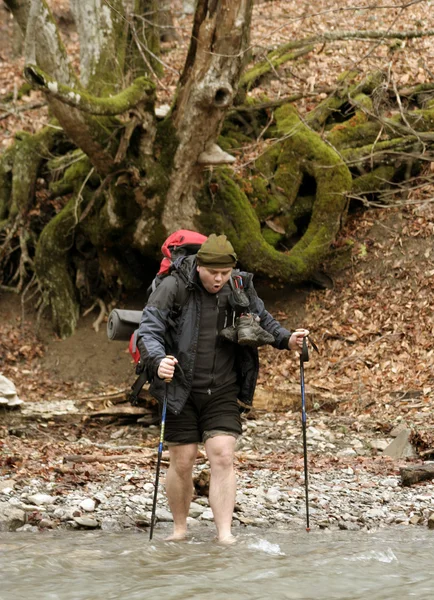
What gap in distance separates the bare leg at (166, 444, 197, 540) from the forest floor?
216cm

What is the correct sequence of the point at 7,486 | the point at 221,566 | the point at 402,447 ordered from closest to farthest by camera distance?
the point at 221,566 → the point at 7,486 → the point at 402,447

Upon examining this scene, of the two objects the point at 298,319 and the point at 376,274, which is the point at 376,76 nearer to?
the point at 376,274

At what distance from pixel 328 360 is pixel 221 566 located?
7.82m

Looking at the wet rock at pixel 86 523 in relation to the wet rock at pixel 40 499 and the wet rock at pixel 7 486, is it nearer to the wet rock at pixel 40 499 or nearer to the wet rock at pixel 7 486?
the wet rock at pixel 40 499

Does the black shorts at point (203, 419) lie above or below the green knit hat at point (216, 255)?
below

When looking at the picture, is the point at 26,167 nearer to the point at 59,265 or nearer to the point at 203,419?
the point at 59,265

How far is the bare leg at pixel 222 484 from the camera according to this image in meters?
5.43

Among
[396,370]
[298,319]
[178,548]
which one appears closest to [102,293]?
[298,319]

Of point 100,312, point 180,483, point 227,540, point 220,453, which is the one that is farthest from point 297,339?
point 100,312

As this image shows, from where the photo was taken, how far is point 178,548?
5.38m

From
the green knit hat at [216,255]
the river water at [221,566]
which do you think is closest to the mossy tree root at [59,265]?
the river water at [221,566]

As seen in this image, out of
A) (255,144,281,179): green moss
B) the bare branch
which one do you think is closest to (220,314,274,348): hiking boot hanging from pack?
the bare branch

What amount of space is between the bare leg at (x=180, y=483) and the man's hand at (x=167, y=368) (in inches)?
26.3

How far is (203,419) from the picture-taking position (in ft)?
18.3
